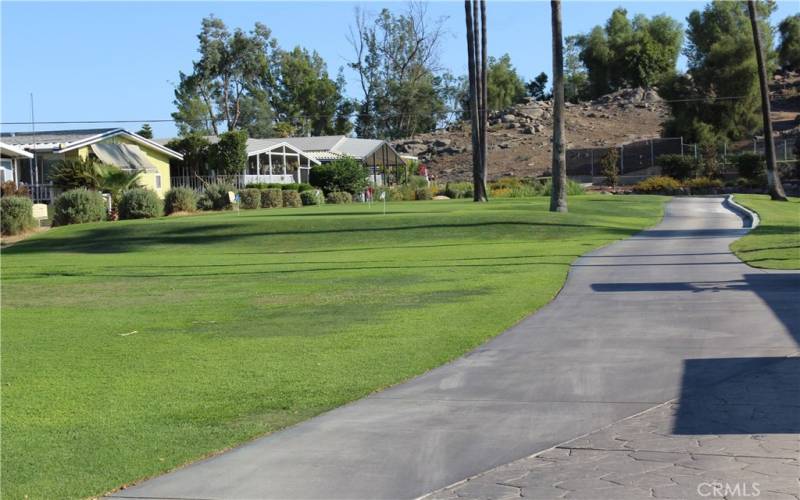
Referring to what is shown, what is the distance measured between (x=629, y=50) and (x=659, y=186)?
65.2m

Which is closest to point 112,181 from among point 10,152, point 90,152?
point 10,152

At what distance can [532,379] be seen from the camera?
28.3ft

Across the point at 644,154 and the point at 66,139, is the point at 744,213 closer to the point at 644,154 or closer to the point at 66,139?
the point at 66,139

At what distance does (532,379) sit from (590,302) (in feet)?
16.3

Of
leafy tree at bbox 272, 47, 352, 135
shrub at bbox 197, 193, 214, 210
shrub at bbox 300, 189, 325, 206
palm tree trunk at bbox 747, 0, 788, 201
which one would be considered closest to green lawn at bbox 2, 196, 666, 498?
palm tree trunk at bbox 747, 0, 788, 201

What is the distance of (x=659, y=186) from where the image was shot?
57.5m

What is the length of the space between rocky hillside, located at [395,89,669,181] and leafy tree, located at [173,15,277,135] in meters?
18.5

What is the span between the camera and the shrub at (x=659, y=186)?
186 feet

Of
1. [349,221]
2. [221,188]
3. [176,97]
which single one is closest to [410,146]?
[176,97]

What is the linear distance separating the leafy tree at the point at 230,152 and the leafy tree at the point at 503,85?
7149cm

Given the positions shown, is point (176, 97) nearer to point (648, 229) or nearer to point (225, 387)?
point (648, 229)

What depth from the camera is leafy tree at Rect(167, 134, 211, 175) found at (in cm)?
6038

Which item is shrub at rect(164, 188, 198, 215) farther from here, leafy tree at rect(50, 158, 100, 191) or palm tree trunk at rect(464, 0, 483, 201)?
palm tree trunk at rect(464, 0, 483, 201)

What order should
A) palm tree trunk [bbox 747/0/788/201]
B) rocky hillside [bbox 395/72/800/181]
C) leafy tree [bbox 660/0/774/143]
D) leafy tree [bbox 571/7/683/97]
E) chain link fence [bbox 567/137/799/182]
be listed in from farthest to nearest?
A: leafy tree [bbox 571/7/683/97] → rocky hillside [bbox 395/72/800/181] → leafy tree [bbox 660/0/774/143] → chain link fence [bbox 567/137/799/182] → palm tree trunk [bbox 747/0/788/201]
